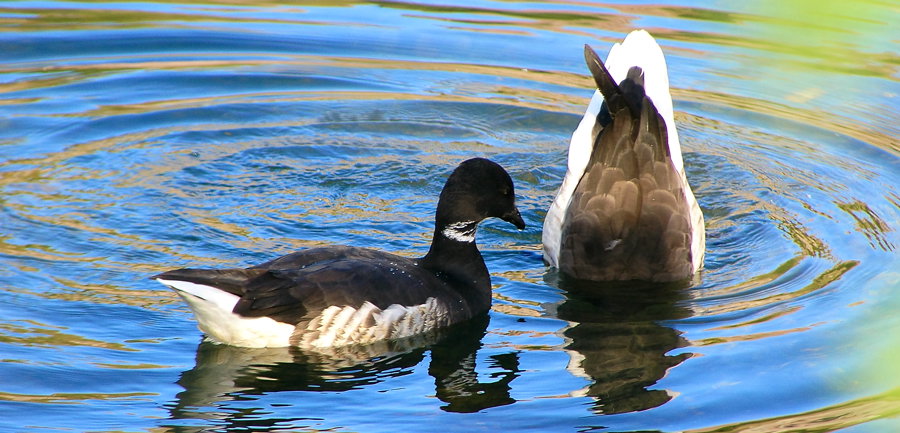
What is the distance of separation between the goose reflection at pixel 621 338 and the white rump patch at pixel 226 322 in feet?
6.87

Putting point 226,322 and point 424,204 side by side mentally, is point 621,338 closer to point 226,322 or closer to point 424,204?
point 226,322

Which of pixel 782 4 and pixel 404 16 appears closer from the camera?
Result: pixel 782 4

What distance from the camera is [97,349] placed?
7109 mm

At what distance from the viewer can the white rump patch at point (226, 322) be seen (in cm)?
696

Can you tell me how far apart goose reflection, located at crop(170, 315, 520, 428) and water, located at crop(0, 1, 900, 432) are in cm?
3

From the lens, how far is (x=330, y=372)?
278 inches

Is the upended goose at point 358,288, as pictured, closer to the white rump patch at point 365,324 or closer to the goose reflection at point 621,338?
the white rump patch at point 365,324

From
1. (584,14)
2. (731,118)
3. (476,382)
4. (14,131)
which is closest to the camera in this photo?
(476,382)

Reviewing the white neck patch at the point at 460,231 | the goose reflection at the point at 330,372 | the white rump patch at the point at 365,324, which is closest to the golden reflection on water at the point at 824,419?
the goose reflection at the point at 330,372

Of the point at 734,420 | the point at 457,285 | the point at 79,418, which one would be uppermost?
the point at 457,285

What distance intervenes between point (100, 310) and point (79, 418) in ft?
5.56

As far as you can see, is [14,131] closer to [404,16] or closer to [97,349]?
[97,349]

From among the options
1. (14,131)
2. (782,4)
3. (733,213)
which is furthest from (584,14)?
(782,4)

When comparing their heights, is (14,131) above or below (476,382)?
above
